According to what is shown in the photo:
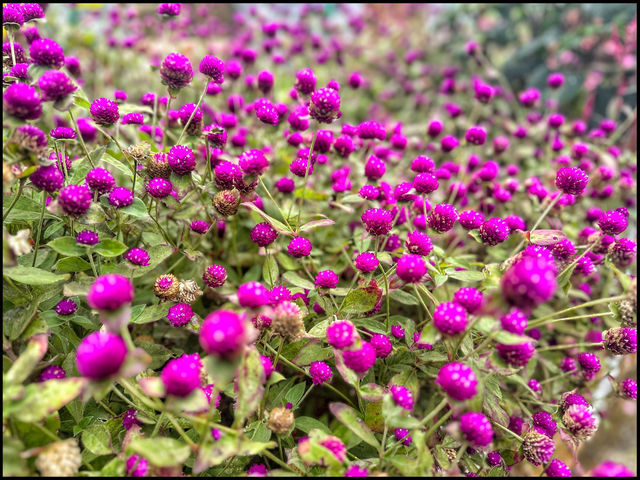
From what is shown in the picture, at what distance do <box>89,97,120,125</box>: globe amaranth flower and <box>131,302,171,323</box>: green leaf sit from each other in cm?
63

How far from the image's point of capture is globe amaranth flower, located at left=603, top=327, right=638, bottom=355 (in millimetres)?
1281

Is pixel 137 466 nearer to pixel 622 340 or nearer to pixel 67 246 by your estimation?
pixel 67 246

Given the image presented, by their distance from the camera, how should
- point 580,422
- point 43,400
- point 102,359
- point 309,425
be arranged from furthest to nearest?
point 309,425 < point 580,422 < point 43,400 < point 102,359

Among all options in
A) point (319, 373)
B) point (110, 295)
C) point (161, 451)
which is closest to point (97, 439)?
point (161, 451)

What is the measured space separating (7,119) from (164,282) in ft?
1.93

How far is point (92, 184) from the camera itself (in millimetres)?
1254

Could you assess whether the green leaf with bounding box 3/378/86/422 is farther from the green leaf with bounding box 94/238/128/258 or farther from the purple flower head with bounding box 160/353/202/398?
the green leaf with bounding box 94/238/128/258

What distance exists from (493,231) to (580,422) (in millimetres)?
603

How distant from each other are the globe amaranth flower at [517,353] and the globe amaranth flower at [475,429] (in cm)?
16

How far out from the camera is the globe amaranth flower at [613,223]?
1.44 metres

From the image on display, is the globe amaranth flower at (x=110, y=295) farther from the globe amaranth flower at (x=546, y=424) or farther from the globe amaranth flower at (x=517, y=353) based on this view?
the globe amaranth flower at (x=546, y=424)

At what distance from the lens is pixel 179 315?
1.33 meters

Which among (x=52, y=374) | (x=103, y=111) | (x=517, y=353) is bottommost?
(x=52, y=374)

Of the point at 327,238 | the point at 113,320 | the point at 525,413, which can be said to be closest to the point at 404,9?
the point at 327,238
